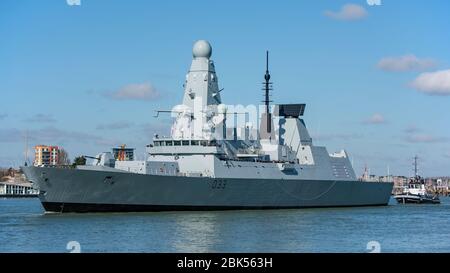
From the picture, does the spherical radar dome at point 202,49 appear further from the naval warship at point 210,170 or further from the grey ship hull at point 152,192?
the grey ship hull at point 152,192

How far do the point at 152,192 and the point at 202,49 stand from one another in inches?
376

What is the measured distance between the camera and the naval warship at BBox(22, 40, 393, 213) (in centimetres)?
3338

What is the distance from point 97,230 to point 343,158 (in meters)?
26.8

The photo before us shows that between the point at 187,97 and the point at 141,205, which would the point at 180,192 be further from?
the point at 187,97

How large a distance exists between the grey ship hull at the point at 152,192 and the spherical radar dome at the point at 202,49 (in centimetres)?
734

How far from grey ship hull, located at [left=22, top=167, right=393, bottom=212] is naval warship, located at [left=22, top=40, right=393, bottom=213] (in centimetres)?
5

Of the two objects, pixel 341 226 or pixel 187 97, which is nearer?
pixel 341 226

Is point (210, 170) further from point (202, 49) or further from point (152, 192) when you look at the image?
point (202, 49)

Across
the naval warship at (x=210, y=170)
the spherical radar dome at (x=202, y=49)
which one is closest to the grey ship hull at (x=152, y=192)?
the naval warship at (x=210, y=170)

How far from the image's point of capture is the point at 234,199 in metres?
38.7

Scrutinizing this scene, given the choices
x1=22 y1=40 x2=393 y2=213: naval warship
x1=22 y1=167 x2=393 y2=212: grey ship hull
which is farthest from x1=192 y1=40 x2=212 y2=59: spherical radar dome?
x1=22 y1=167 x2=393 y2=212: grey ship hull

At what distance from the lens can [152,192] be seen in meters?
34.9
